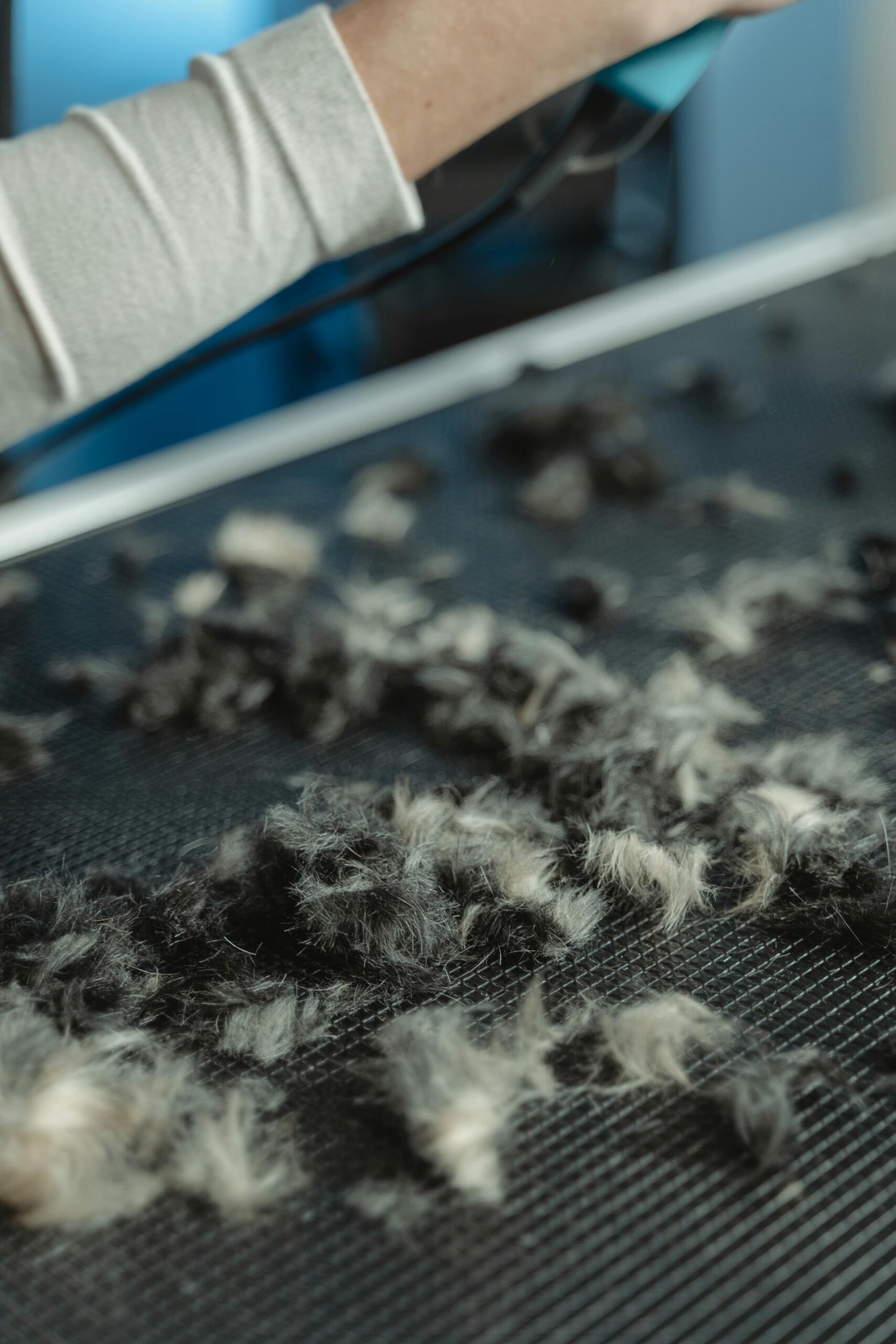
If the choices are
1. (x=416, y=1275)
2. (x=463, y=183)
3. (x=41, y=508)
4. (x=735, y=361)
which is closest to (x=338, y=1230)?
(x=416, y=1275)

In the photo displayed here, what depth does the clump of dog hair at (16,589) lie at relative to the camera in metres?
1.02

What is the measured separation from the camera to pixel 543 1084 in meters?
0.54

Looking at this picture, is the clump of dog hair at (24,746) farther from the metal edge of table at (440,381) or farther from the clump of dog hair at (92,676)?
the metal edge of table at (440,381)

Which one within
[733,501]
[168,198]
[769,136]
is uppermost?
[168,198]

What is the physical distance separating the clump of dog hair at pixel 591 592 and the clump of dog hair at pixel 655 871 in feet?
1.07

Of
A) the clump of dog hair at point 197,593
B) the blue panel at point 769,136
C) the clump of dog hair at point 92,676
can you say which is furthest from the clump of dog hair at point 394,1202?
the blue panel at point 769,136

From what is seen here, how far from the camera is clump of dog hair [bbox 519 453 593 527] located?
116 centimetres

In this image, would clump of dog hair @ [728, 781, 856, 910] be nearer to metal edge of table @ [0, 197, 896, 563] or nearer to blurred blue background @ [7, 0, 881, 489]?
metal edge of table @ [0, 197, 896, 563]

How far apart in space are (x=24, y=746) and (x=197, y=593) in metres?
0.28

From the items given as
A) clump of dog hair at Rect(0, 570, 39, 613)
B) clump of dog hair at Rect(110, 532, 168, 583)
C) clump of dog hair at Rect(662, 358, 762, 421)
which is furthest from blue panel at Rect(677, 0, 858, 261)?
clump of dog hair at Rect(0, 570, 39, 613)

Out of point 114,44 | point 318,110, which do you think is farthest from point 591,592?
point 114,44

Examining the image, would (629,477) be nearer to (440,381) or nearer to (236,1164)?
(440,381)

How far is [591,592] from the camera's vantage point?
985 mm

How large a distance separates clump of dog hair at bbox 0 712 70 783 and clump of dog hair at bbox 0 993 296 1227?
0.26 m
